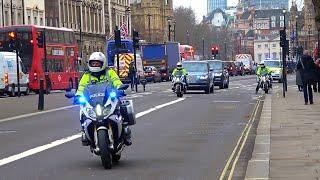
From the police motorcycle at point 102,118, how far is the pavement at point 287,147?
6.86ft

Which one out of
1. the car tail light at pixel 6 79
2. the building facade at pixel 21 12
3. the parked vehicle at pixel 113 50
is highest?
the building facade at pixel 21 12

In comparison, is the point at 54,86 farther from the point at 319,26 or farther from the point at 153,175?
the point at 153,175

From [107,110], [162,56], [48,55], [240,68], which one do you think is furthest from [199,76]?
[240,68]

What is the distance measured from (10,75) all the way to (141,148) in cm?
3596

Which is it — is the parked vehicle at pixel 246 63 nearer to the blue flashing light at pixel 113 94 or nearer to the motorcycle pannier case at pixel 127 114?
the motorcycle pannier case at pixel 127 114

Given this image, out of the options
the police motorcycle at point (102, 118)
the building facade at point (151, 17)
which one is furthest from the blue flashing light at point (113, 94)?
the building facade at point (151, 17)

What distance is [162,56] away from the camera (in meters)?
83.3

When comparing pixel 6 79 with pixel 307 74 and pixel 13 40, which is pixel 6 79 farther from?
pixel 307 74

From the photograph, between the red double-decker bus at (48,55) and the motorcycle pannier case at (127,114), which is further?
the red double-decker bus at (48,55)

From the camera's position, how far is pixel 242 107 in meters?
29.1

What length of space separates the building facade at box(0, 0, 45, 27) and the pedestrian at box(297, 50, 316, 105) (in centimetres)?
5471

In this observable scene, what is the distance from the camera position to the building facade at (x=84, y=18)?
96.6 meters

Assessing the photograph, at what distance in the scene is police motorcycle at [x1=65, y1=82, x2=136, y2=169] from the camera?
39.7 feet

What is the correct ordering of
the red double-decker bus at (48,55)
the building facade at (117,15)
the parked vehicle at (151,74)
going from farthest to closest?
the building facade at (117,15) → the parked vehicle at (151,74) → the red double-decker bus at (48,55)
